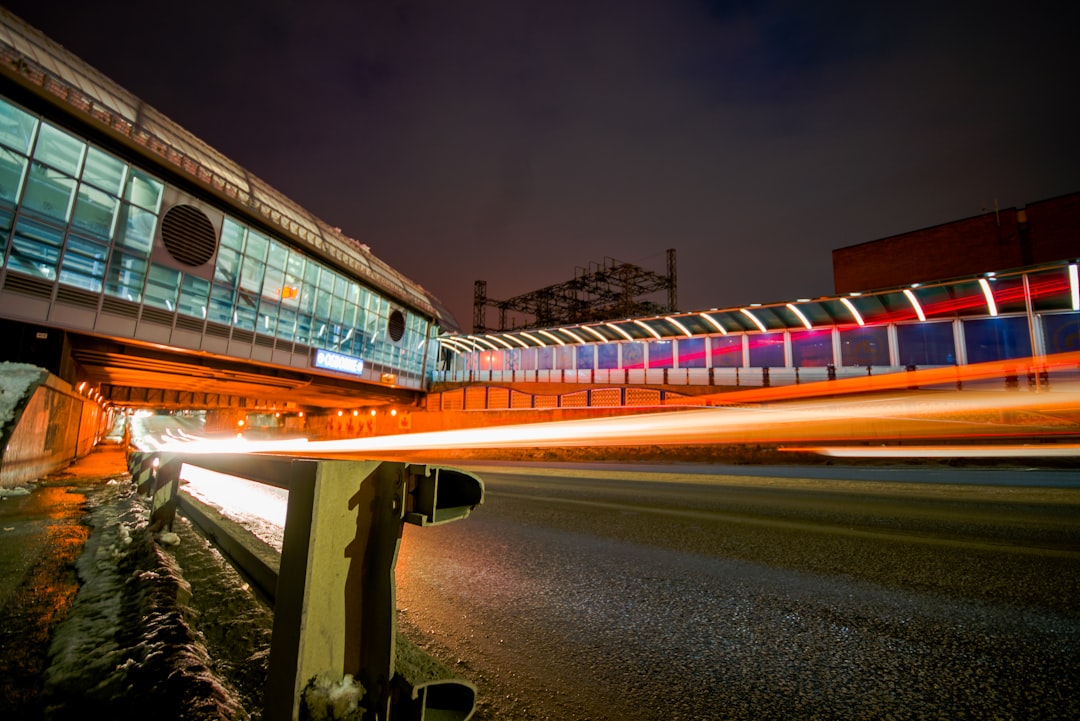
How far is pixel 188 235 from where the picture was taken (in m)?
21.9

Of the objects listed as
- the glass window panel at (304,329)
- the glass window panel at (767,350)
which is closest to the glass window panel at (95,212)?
the glass window panel at (304,329)

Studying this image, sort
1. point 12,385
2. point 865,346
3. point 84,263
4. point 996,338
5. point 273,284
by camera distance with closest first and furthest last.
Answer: point 12,385
point 84,263
point 996,338
point 865,346
point 273,284

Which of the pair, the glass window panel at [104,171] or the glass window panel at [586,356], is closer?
the glass window panel at [104,171]

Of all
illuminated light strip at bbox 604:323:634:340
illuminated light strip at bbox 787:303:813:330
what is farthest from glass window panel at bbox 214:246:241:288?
→ illuminated light strip at bbox 787:303:813:330

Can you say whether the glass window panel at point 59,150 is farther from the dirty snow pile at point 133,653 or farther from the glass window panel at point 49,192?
the dirty snow pile at point 133,653

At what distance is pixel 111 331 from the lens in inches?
724

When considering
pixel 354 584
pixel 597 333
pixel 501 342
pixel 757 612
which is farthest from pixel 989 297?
pixel 501 342

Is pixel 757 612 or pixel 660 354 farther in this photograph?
pixel 660 354

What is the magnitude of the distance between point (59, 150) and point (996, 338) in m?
42.6

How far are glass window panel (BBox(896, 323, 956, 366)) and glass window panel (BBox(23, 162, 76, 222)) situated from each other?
38728 millimetres

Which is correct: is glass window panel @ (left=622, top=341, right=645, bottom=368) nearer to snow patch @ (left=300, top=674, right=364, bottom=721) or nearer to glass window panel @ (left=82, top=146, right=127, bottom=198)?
glass window panel @ (left=82, top=146, right=127, bottom=198)

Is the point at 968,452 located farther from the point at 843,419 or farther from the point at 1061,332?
the point at 1061,332

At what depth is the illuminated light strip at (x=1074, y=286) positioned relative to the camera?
20375 mm

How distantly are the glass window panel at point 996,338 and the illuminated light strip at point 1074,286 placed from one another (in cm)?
172
